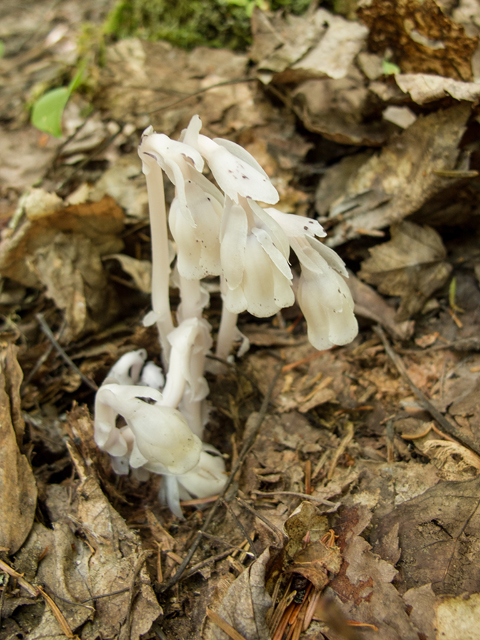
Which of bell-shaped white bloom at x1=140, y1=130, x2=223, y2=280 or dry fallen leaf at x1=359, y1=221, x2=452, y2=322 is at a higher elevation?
bell-shaped white bloom at x1=140, y1=130, x2=223, y2=280

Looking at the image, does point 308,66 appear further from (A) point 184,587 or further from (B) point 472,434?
(A) point 184,587

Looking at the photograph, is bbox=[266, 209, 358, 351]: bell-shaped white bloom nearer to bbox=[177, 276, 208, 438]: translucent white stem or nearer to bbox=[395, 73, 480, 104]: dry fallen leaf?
bbox=[177, 276, 208, 438]: translucent white stem

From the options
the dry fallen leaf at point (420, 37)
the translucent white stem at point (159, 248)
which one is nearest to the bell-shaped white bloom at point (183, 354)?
the translucent white stem at point (159, 248)

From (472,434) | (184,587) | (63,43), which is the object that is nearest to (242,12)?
(63,43)

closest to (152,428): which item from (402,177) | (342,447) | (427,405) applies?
(342,447)

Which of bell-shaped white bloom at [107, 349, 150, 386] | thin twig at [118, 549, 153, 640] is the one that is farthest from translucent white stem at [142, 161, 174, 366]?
thin twig at [118, 549, 153, 640]

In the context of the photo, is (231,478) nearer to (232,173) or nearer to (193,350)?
(193,350)
